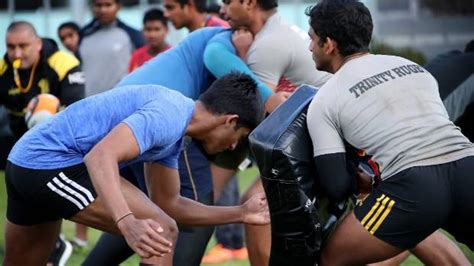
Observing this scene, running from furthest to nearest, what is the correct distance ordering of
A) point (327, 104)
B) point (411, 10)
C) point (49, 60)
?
point (411, 10) → point (49, 60) → point (327, 104)

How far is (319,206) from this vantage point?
17.6 ft

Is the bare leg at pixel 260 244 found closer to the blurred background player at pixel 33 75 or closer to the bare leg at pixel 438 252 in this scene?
the bare leg at pixel 438 252

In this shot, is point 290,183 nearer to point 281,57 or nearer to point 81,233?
point 281,57

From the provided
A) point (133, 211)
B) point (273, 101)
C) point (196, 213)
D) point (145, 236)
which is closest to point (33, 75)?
point (273, 101)

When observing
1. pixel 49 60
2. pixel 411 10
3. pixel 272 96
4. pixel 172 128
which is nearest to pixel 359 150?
pixel 172 128

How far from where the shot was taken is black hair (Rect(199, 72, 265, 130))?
17.5 ft

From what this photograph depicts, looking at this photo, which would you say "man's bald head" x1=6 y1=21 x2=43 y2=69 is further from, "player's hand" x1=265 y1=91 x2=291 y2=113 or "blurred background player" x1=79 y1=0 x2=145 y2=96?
"blurred background player" x1=79 y1=0 x2=145 y2=96

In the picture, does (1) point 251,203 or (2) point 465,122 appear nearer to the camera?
(1) point 251,203

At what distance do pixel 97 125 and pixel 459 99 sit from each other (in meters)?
2.29

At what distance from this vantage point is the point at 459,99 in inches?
252

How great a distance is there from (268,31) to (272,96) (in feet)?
1.44

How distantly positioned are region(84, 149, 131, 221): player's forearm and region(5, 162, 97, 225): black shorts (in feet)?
1.06

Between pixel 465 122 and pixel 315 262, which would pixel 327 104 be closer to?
pixel 315 262

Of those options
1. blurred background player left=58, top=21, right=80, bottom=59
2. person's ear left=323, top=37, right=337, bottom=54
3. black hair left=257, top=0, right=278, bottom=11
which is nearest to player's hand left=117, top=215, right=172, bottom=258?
person's ear left=323, top=37, right=337, bottom=54
